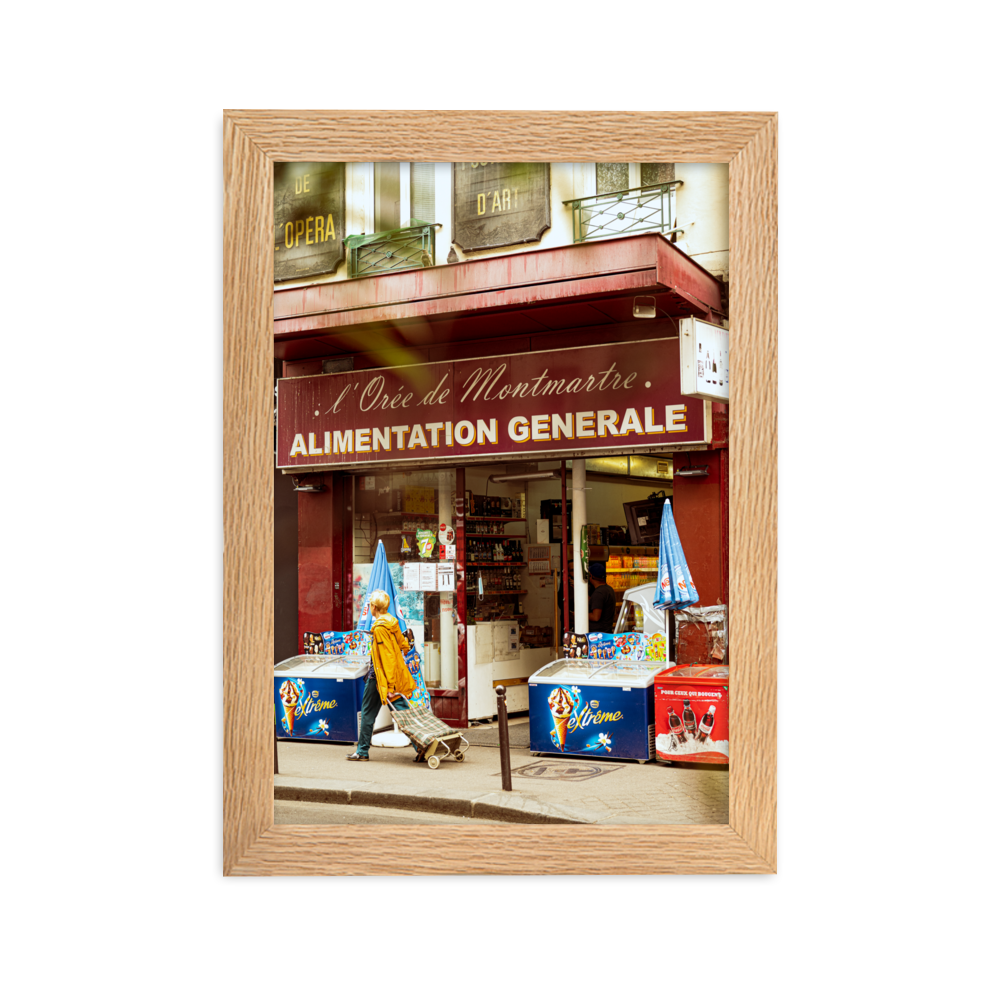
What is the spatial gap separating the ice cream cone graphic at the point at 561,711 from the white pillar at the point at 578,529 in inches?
44.8

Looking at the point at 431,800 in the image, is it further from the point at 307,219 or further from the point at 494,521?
the point at 307,219

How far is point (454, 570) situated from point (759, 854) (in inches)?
194

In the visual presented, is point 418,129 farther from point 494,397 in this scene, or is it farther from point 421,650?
point 421,650

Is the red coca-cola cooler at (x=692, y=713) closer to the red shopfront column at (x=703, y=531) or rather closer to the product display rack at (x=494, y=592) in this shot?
the red shopfront column at (x=703, y=531)

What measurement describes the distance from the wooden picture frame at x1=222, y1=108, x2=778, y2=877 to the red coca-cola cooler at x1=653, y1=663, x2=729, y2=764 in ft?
5.29

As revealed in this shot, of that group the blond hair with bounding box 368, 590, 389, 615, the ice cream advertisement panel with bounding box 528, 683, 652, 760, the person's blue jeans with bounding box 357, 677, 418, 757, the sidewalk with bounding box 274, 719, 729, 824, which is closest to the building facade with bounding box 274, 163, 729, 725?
the ice cream advertisement panel with bounding box 528, 683, 652, 760

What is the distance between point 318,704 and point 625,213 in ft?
15.9

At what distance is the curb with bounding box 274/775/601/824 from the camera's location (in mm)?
5957

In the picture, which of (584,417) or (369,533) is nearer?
(584,417)

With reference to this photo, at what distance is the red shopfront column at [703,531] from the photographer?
7965 millimetres

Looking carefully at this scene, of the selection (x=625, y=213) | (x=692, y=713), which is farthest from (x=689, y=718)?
(x=625, y=213)

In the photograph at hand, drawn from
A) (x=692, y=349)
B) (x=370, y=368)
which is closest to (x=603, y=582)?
(x=370, y=368)

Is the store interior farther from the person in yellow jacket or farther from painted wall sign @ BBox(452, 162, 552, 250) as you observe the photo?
painted wall sign @ BBox(452, 162, 552, 250)

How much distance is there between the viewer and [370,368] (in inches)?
364
